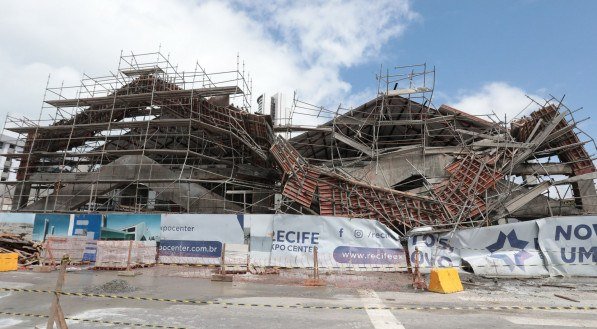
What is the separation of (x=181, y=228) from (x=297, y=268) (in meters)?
5.50

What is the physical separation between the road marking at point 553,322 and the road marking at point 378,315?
2.27 metres

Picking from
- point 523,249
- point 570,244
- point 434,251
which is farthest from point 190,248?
point 570,244

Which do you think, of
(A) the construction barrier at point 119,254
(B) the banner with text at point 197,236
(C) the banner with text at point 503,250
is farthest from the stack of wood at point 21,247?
(C) the banner with text at point 503,250

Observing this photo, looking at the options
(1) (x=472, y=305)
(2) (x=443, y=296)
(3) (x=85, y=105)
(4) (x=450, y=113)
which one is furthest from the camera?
(3) (x=85, y=105)

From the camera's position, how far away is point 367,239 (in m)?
16.0

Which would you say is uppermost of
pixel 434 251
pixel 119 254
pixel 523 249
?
pixel 523 249

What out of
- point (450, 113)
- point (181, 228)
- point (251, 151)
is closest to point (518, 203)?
point (450, 113)

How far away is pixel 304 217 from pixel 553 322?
9988mm

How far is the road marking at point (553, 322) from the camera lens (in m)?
7.27

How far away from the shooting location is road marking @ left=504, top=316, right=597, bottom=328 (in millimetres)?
7266

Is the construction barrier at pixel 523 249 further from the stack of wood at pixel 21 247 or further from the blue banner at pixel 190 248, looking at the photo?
the stack of wood at pixel 21 247

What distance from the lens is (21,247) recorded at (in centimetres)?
1833

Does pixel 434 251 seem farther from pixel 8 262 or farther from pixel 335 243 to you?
pixel 8 262

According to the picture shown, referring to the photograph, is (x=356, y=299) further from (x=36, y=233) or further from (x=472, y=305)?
(x=36, y=233)
